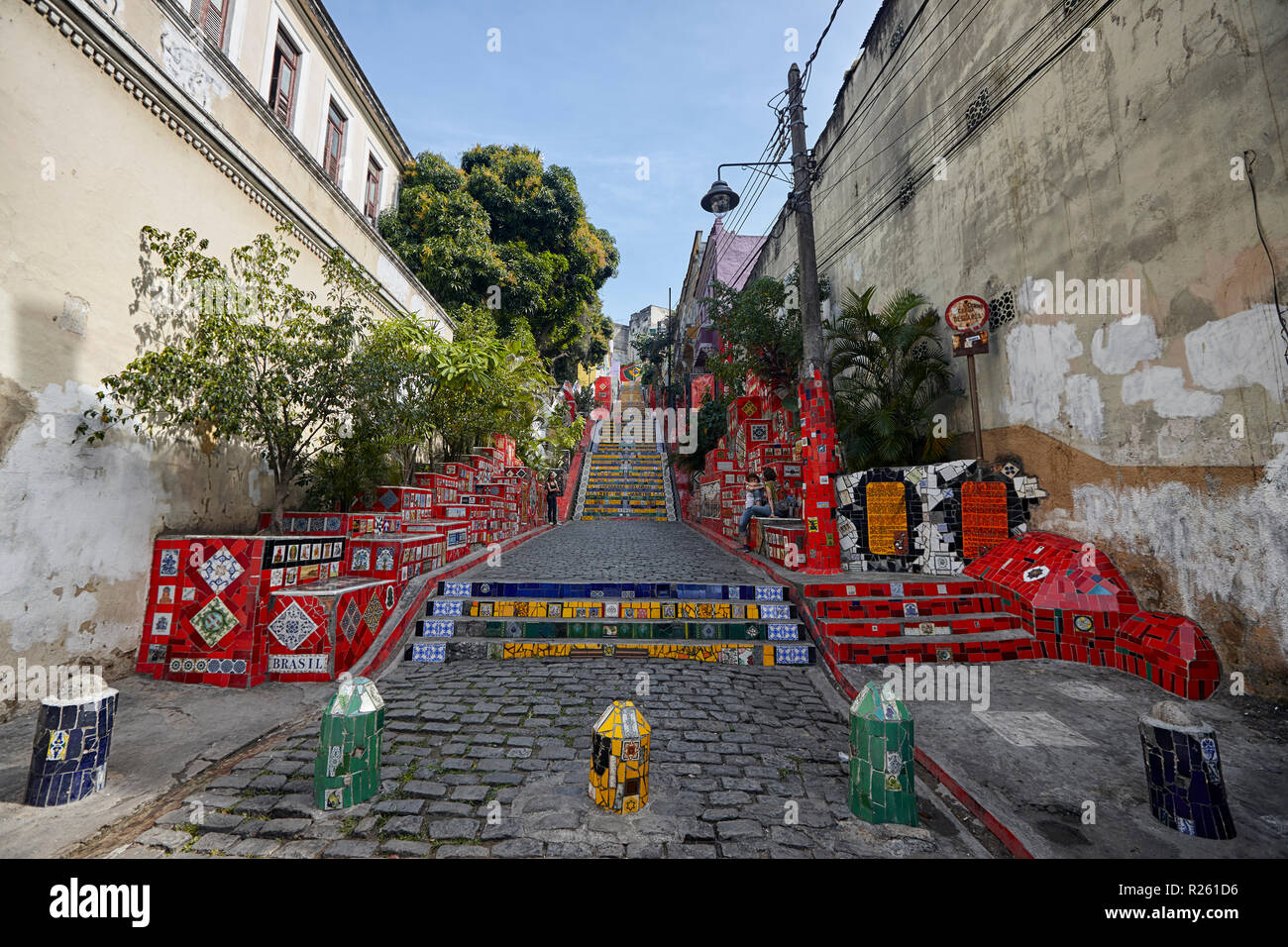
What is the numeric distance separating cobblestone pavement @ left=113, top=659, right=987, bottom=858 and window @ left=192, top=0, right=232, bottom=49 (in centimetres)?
899

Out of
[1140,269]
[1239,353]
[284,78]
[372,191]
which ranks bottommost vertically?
[1239,353]

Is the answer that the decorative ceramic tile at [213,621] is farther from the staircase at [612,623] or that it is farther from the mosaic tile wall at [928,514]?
the mosaic tile wall at [928,514]

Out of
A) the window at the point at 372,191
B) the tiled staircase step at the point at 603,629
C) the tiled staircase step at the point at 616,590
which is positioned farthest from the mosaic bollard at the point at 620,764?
the window at the point at 372,191

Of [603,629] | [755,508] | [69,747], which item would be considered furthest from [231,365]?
[755,508]

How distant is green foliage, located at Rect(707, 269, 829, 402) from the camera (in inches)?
492

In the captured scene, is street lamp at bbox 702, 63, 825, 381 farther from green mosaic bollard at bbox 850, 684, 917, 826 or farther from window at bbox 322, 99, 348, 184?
window at bbox 322, 99, 348, 184

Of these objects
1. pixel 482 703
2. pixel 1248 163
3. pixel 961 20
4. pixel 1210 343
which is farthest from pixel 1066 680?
pixel 961 20

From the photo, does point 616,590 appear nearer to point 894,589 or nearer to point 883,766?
point 894,589

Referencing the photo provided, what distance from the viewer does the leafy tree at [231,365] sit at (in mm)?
4773

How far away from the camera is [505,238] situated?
59.9 feet

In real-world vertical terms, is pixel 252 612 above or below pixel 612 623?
above

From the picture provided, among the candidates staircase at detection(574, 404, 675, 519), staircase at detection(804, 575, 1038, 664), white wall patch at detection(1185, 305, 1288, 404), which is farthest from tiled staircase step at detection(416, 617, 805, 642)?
staircase at detection(574, 404, 675, 519)

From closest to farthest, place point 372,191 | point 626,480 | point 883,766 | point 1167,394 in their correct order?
point 883,766 < point 1167,394 < point 372,191 < point 626,480

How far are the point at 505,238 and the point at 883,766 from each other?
19.2 meters
